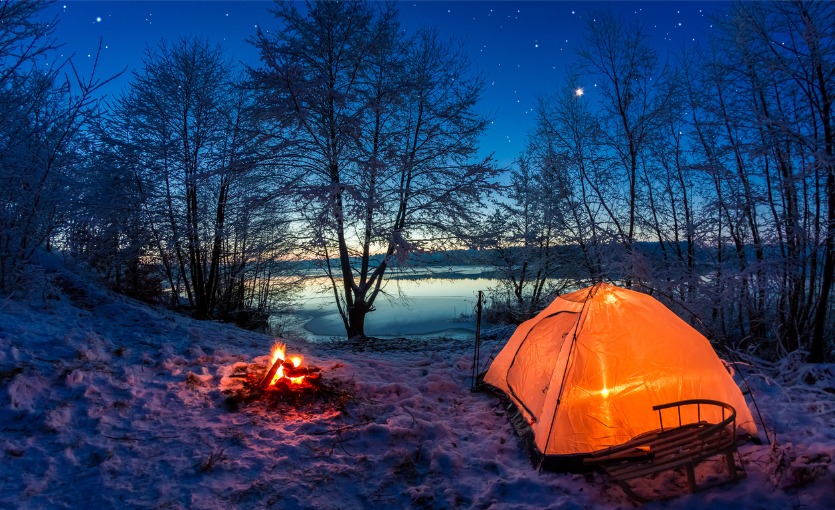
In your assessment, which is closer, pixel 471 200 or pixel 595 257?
pixel 471 200

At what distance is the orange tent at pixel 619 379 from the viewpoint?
13.9 ft

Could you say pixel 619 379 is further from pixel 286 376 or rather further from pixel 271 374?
pixel 271 374

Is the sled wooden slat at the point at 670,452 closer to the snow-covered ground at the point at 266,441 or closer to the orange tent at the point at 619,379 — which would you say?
the snow-covered ground at the point at 266,441

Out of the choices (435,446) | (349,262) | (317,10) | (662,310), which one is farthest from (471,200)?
(435,446)

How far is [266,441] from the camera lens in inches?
169

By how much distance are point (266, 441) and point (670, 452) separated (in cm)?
397

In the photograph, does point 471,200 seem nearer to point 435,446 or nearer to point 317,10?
point 317,10

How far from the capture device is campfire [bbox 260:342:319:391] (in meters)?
5.56

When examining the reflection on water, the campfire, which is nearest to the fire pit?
the campfire

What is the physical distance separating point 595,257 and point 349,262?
715 cm

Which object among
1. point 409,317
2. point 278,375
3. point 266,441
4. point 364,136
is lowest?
point 409,317

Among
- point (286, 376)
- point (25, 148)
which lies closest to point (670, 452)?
point (286, 376)

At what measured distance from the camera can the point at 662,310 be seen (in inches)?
186

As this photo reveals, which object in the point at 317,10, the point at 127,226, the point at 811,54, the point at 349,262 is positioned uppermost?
the point at 317,10
